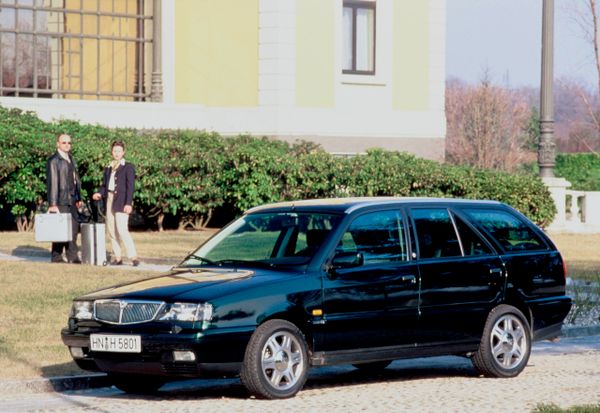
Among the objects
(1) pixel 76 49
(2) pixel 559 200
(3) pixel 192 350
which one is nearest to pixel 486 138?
(2) pixel 559 200

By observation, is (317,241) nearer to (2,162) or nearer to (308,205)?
(308,205)

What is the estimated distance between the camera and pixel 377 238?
12.0 m

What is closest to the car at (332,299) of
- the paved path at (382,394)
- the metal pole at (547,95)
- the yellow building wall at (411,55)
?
the paved path at (382,394)

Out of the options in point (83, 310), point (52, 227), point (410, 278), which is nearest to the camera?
point (83, 310)

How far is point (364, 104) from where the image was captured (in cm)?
3350

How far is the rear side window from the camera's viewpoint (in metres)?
12.8

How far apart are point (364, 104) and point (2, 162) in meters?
10.6

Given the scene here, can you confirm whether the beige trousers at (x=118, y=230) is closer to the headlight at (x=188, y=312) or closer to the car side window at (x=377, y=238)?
the car side window at (x=377, y=238)

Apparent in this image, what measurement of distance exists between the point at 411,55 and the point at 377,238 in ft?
75.2

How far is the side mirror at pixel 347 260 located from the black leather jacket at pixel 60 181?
9.52 m

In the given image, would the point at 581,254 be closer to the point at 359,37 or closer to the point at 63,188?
the point at 63,188

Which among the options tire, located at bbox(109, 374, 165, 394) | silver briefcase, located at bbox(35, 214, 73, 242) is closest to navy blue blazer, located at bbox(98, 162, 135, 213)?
silver briefcase, located at bbox(35, 214, 73, 242)

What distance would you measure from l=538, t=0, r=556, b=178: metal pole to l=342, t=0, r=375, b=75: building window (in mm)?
4493

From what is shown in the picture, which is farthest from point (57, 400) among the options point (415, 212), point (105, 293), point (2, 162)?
point (2, 162)
